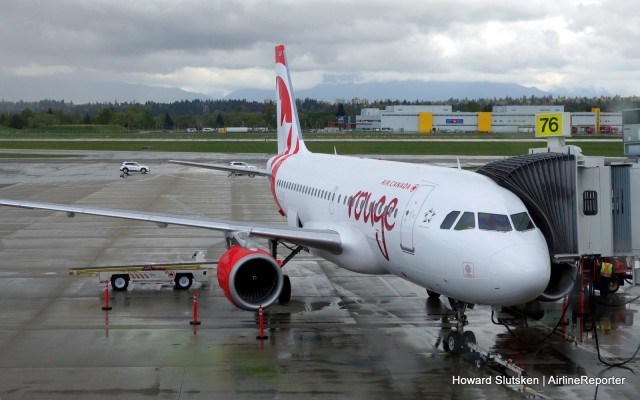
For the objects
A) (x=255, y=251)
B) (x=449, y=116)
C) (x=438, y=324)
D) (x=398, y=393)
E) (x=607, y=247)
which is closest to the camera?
(x=398, y=393)

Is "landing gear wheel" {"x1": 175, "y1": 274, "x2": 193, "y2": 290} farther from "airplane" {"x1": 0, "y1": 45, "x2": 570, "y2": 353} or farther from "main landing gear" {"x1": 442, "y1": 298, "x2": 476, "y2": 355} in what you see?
"main landing gear" {"x1": 442, "y1": 298, "x2": 476, "y2": 355}

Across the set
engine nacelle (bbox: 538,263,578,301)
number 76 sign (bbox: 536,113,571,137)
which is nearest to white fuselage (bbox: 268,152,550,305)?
engine nacelle (bbox: 538,263,578,301)

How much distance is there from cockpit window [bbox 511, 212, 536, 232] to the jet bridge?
0.66 meters

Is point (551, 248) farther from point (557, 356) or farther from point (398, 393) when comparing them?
point (398, 393)

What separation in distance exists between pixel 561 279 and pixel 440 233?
3397 mm

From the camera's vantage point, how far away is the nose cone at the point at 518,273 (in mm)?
14219

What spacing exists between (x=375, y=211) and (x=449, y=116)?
165680 mm

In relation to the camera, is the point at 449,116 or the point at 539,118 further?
the point at 449,116

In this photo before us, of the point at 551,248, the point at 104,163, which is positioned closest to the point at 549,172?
the point at 551,248

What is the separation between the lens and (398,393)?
14461mm

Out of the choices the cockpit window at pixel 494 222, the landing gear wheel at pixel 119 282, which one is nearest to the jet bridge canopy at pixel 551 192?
the cockpit window at pixel 494 222

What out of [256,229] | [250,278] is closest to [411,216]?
[250,278]

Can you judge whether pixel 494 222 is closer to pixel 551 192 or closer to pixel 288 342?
pixel 551 192

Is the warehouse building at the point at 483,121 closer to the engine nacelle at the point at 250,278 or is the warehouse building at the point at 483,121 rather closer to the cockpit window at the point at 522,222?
the engine nacelle at the point at 250,278
